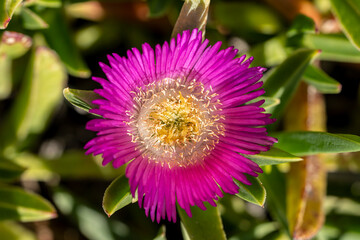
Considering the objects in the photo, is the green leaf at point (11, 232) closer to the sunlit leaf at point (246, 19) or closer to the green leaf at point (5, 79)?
the green leaf at point (5, 79)

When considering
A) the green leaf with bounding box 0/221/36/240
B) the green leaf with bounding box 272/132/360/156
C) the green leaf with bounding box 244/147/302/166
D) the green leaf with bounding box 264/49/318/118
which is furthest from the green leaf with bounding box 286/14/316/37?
the green leaf with bounding box 0/221/36/240

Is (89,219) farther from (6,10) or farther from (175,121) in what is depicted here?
(6,10)

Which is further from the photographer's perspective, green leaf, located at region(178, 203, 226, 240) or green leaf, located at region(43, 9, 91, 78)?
green leaf, located at region(43, 9, 91, 78)

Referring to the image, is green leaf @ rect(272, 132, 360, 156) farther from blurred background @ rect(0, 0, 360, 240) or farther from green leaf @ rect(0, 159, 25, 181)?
green leaf @ rect(0, 159, 25, 181)

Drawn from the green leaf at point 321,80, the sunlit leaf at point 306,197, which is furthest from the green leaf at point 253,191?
the green leaf at point 321,80

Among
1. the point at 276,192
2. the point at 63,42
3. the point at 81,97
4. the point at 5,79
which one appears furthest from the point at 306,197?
the point at 5,79

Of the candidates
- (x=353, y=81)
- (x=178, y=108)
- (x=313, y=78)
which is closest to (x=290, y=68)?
A: (x=313, y=78)
